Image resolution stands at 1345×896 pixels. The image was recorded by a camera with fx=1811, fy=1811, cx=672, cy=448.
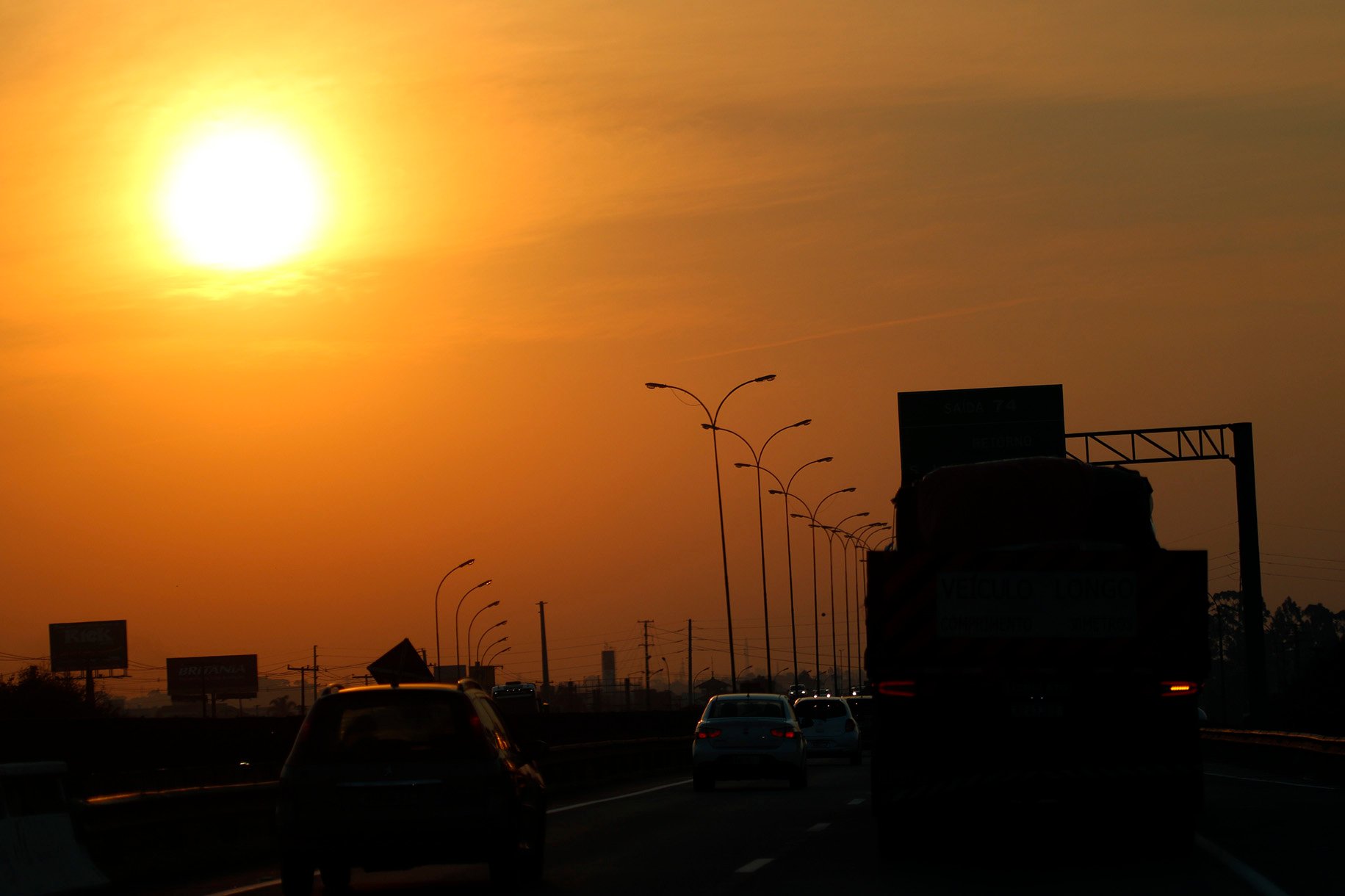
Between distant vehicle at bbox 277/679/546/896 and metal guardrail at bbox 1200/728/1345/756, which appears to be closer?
distant vehicle at bbox 277/679/546/896

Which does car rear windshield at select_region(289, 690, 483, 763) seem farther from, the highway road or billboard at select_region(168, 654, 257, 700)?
billboard at select_region(168, 654, 257, 700)

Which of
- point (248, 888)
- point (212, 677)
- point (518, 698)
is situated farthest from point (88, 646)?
point (248, 888)

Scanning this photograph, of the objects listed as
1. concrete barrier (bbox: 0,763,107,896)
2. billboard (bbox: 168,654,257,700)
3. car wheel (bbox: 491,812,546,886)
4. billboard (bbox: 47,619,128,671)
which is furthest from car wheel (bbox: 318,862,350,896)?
billboard (bbox: 168,654,257,700)

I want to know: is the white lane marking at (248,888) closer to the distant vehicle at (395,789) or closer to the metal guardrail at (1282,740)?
the distant vehicle at (395,789)

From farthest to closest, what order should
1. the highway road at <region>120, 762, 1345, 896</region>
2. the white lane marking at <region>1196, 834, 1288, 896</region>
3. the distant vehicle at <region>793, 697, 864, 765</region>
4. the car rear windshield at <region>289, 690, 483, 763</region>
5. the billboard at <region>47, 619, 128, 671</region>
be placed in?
1. the billboard at <region>47, 619, 128, 671</region>
2. the distant vehicle at <region>793, 697, 864, 765</region>
3. the highway road at <region>120, 762, 1345, 896</region>
4. the car rear windshield at <region>289, 690, 483, 763</region>
5. the white lane marking at <region>1196, 834, 1288, 896</region>

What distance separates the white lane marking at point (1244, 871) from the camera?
41.4ft

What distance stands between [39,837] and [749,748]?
17626 millimetres

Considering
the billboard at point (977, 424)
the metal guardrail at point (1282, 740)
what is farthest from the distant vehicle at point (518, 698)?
the metal guardrail at point (1282, 740)

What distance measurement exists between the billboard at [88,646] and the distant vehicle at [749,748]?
13728 cm

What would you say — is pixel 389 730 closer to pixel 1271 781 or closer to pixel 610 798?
pixel 610 798

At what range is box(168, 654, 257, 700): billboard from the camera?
176875mm

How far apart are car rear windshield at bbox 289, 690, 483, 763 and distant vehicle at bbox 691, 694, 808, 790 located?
15725 millimetres

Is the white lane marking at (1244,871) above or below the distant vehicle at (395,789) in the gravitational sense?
below

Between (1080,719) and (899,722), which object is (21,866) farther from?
(1080,719)
